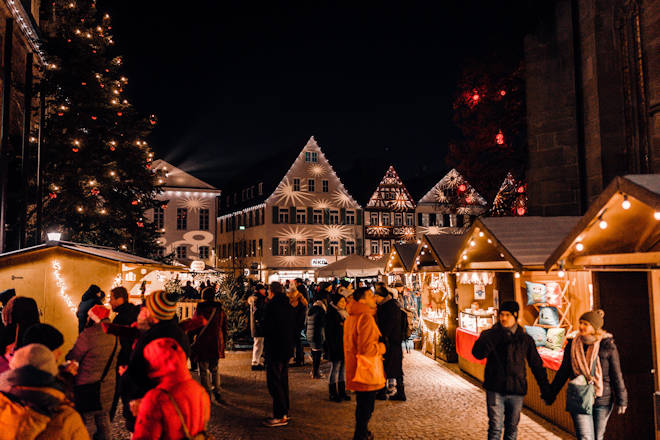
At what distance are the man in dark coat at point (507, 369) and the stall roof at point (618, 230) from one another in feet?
4.55

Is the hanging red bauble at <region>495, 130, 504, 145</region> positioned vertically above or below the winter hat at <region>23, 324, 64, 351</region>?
above

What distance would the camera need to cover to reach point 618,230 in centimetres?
668

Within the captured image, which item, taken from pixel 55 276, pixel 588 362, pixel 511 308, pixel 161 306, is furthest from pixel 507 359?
pixel 55 276

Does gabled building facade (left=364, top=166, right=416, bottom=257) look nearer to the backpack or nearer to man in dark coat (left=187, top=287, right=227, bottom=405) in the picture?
man in dark coat (left=187, top=287, right=227, bottom=405)

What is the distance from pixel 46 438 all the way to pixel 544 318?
878 cm

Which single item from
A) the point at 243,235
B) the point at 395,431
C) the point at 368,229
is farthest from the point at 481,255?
the point at 243,235

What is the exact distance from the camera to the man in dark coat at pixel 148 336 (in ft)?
14.7

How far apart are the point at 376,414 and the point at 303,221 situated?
37.9 metres

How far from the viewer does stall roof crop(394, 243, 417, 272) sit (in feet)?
58.0

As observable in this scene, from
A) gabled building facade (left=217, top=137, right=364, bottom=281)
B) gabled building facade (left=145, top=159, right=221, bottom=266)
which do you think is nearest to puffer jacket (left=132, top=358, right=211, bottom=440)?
gabled building facade (left=217, top=137, right=364, bottom=281)

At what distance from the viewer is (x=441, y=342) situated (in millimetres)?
13633

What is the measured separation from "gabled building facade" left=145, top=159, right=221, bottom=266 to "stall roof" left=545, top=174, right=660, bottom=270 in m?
39.9

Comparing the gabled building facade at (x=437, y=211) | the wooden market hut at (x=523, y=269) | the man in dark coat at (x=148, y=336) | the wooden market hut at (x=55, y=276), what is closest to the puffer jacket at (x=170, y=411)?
the man in dark coat at (x=148, y=336)

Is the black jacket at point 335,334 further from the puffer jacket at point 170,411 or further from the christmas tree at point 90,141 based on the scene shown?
the christmas tree at point 90,141
